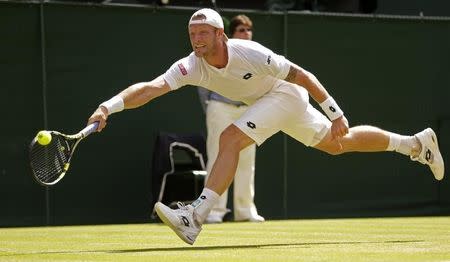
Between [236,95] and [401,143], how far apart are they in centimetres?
156

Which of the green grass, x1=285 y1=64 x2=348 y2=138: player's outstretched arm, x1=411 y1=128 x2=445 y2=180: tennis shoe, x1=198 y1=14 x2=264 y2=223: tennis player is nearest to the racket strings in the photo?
the green grass

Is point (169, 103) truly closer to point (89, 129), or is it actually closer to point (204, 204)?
point (204, 204)

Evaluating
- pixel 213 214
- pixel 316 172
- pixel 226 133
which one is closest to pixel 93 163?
pixel 213 214

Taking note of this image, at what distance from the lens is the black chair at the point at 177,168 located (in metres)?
11.5

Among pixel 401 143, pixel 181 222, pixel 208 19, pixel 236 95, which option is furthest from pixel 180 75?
pixel 401 143

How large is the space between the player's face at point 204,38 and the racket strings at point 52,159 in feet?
3.80

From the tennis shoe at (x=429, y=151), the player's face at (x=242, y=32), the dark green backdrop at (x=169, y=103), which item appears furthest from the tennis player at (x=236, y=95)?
the dark green backdrop at (x=169, y=103)

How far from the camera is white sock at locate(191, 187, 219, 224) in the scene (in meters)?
6.90

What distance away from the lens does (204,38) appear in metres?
7.38

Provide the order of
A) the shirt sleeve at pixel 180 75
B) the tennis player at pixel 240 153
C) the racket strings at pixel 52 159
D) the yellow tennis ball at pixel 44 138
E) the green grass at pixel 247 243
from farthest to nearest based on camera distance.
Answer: the tennis player at pixel 240 153 < the shirt sleeve at pixel 180 75 < the racket strings at pixel 52 159 < the yellow tennis ball at pixel 44 138 < the green grass at pixel 247 243

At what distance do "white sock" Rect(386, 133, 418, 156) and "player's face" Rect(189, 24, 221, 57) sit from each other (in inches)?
76.7

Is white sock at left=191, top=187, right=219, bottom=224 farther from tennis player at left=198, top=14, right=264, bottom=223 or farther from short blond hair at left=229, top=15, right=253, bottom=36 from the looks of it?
short blond hair at left=229, top=15, right=253, bottom=36

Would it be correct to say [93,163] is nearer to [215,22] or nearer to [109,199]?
[109,199]

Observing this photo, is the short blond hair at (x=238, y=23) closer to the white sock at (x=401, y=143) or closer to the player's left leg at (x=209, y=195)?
the white sock at (x=401, y=143)
